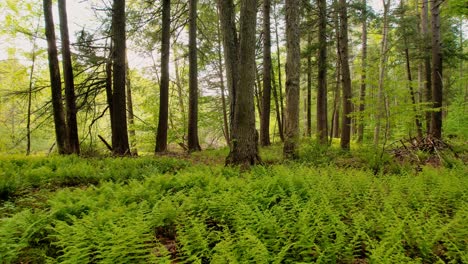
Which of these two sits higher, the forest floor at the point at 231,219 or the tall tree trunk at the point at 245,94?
the tall tree trunk at the point at 245,94

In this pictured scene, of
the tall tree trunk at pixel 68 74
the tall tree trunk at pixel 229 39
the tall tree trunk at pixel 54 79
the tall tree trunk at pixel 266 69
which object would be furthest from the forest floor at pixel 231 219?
the tall tree trunk at pixel 266 69

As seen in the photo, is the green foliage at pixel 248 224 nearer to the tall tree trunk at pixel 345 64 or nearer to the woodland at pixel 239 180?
the woodland at pixel 239 180

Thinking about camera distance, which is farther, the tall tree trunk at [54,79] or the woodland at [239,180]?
the tall tree trunk at [54,79]

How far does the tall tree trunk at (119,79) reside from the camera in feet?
34.0

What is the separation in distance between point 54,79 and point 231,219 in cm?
989

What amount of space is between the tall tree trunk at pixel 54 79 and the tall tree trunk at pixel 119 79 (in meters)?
1.90

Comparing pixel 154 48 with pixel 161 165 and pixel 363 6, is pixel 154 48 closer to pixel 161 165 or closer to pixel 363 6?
pixel 161 165

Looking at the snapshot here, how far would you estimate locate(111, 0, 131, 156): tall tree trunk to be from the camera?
34.0 ft

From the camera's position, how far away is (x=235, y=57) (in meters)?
10.6

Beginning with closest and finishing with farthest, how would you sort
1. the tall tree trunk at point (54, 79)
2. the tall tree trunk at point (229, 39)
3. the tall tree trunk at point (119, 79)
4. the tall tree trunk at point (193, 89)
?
the tall tree trunk at point (229, 39) → the tall tree trunk at point (119, 79) → the tall tree trunk at point (54, 79) → the tall tree trunk at point (193, 89)

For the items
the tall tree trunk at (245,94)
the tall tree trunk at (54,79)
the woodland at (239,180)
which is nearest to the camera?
the woodland at (239,180)

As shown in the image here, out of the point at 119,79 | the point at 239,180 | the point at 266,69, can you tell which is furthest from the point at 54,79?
the point at 266,69

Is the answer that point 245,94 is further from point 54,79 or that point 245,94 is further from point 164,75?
point 54,79

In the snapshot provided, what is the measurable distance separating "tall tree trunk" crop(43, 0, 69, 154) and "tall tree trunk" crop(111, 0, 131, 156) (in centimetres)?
190
